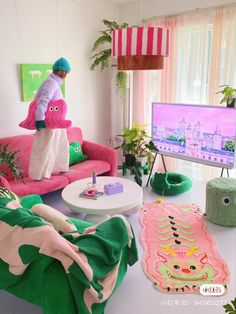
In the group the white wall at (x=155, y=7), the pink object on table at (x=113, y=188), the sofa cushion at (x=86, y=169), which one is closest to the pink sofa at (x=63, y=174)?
the sofa cushion at (x=86, y=169)

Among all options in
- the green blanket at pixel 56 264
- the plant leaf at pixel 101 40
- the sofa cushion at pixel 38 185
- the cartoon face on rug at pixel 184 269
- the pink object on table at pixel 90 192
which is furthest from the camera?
the plant leaf at pixel 101 40

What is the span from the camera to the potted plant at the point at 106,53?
434 centimetres

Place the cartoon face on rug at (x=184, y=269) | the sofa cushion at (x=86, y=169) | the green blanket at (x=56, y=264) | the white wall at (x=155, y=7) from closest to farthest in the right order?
the green blanket at (x=56, y=264) < the cartoon face on rug at (x=184, y=269) < the sofa cushion at (x=86, y=169) < the white wall at (x=155, y=7)

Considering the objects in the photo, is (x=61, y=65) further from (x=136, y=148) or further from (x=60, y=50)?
(x=136, y=148)

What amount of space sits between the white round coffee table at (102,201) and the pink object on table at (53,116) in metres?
0.70

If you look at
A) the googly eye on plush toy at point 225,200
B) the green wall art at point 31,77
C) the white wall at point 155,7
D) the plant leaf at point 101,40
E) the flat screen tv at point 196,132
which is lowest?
the googly eye on plush toy at point 225,200

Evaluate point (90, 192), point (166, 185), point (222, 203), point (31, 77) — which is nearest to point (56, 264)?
point (90, 192)

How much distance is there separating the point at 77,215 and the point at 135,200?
2.66 ft

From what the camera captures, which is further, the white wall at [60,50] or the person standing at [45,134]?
the white wall at [60,50]

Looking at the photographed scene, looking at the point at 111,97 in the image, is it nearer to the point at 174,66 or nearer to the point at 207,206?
the point at 174,66

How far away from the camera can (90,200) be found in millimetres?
2824

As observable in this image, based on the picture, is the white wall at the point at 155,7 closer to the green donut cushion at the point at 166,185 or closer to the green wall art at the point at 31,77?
the green wall art at the point at 31,77

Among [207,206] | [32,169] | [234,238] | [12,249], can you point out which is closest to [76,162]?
[32,169]

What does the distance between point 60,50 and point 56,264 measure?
127 inches
